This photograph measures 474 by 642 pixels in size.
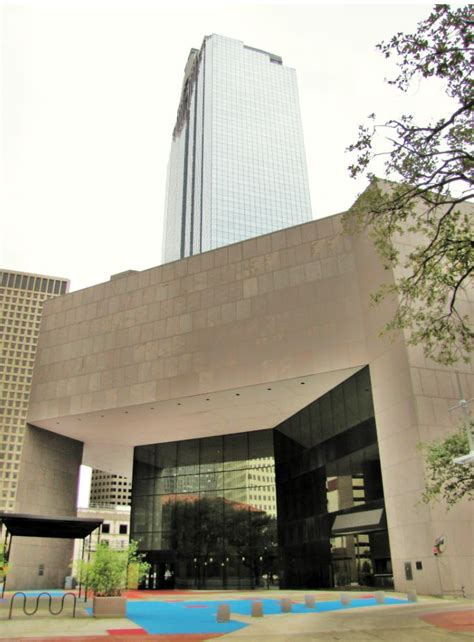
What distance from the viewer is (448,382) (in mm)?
25781

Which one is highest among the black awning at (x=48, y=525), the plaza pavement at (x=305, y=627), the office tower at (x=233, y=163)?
the office tower at (x=233, y=163)

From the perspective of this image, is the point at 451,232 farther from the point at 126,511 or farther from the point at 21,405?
the point at 21,405

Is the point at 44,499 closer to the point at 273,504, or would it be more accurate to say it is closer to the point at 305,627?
the point at 273,504

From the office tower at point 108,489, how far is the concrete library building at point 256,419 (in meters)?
116

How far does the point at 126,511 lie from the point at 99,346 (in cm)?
8517

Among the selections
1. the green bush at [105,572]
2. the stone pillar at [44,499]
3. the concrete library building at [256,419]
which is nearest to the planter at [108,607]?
the green bush at [105,572]

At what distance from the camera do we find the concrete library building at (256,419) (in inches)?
1011

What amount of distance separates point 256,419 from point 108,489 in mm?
130086

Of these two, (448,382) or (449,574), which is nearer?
(449,574)

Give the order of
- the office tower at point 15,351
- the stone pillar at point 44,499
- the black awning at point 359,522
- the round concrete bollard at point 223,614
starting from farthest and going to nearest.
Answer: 1. the office tower at point 15,351
2. the stone pillar at point 44,499
3. the black awning at point 359,522
4. the round concrete bollard at point 223,614

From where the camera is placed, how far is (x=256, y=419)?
39.4 meters

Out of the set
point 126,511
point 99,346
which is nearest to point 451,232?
point 99,346

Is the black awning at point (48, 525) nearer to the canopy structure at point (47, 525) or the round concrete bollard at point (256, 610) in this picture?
the canopy structure at point (47, 525)

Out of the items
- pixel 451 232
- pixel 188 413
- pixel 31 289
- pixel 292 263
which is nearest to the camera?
pixel 451 232
